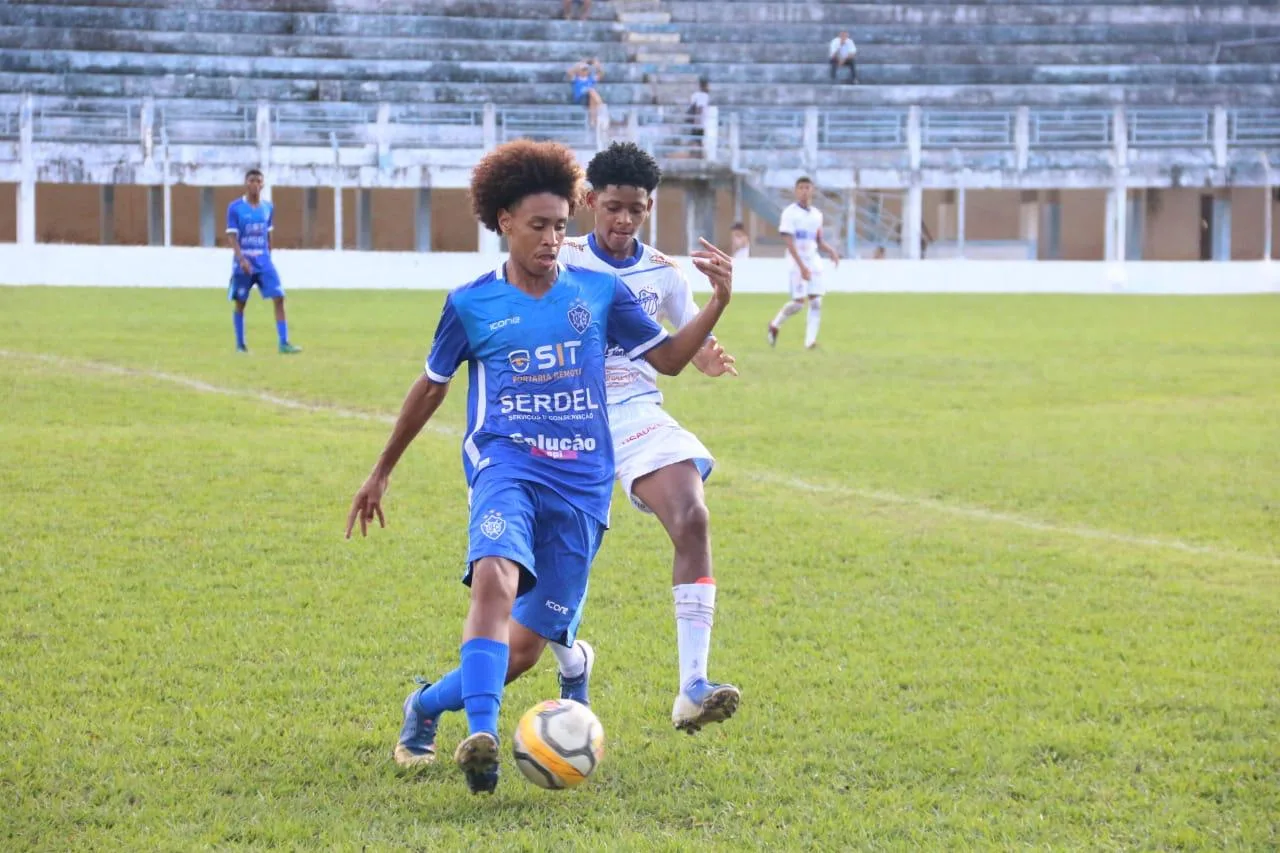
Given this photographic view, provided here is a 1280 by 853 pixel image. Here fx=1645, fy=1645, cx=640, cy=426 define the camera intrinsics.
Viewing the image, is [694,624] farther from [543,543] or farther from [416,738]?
[416,738]

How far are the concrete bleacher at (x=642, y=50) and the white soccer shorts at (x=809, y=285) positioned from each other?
61.4 feet

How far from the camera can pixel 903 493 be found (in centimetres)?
994

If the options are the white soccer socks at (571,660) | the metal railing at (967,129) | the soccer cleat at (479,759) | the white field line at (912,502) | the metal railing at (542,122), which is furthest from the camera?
the metal railing at (967,129)

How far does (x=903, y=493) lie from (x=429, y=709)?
5577 millimetres

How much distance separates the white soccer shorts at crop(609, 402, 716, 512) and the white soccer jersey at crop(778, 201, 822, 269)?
1412cm

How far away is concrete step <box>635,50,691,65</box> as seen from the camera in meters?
39.7

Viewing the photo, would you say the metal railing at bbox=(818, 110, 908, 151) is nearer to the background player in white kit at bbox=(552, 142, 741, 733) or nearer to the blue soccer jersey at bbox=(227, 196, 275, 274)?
the blue soccer jersey at bbox=(227, 196, 275, 274)

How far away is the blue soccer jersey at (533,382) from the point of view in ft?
15.5

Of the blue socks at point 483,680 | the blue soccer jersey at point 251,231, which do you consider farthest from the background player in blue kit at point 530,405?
the blue soccer jersey at point 251,231

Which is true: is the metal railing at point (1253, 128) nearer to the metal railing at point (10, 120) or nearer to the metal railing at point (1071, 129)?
the metal railing at point (1071, 129)

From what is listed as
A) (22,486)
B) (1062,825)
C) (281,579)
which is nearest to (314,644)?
(281,579)

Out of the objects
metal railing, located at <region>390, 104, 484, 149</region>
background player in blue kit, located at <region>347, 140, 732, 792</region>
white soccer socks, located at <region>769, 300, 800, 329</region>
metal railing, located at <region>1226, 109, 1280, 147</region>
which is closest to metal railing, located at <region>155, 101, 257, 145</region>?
metal railing, located at <region>390, 104, 484, 149</region>

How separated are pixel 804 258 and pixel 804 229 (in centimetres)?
41

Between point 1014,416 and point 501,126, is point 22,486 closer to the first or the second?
point 1014,416
